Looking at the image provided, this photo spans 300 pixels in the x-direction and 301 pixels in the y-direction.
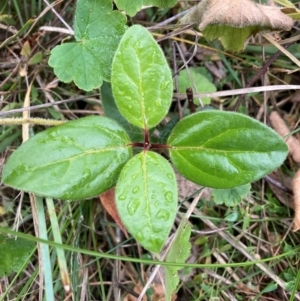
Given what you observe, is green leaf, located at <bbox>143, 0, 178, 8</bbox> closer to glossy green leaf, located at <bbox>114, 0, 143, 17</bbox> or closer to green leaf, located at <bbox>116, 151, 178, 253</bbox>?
glossy green leaf, located at <bbox>114, 0, 143, 17</bbox>

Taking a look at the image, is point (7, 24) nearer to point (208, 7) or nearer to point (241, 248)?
point (208, 7)

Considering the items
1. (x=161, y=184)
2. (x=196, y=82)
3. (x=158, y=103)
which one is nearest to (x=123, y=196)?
(x=161, y=184)

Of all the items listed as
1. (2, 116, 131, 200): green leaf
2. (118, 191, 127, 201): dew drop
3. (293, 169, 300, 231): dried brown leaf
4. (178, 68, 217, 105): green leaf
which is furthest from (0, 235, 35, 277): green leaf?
(293, 169, 300, 231): dried brown leaf

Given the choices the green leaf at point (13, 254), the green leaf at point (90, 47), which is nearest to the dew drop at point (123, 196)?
the green leaf at point (90, 47)

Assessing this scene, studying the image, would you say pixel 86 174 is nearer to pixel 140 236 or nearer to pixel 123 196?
pixel 123 196

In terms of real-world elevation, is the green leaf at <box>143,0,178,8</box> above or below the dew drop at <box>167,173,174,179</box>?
above

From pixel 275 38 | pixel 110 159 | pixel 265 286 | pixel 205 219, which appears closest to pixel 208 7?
pixel 275 38

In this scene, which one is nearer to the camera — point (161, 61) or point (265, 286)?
point (161, 61)
